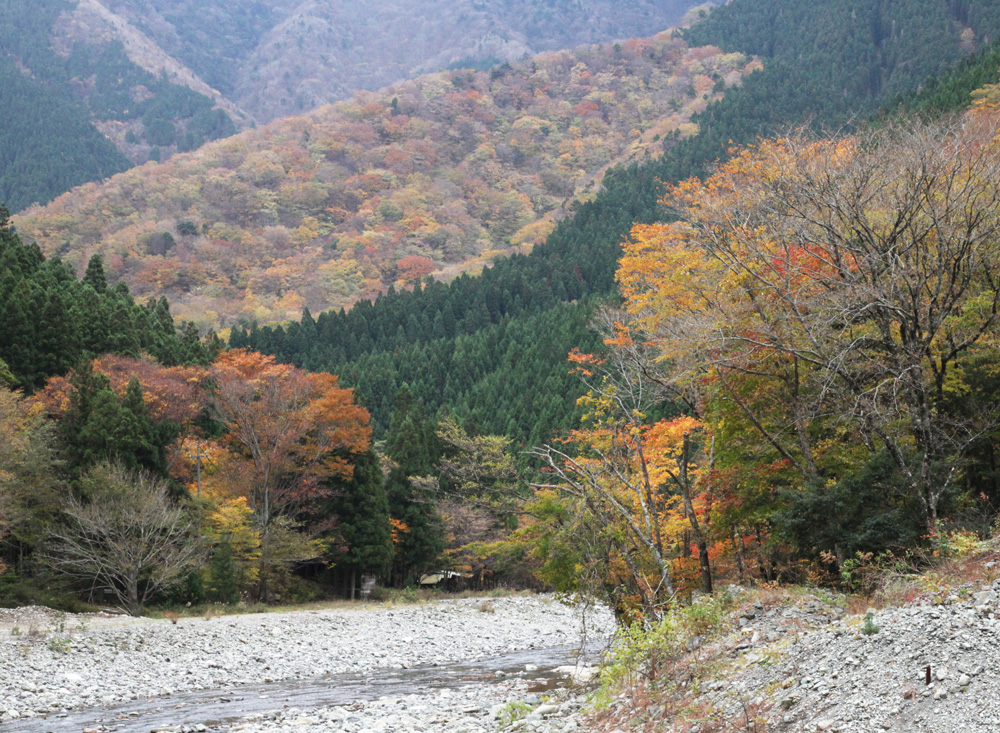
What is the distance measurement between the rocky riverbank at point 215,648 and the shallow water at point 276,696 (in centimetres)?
50

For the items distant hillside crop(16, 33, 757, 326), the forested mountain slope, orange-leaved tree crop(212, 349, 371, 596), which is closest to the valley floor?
orange-leaved tree crop(212, 349, 371, 596)

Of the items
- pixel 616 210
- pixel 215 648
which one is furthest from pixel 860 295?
pixel 616 210

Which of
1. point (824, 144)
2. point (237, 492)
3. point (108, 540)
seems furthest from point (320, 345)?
point (824, 144)

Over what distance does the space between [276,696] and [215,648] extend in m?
5.55

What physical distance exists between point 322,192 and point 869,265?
135390 mm

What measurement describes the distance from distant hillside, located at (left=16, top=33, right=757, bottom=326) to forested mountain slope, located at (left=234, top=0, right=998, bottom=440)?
40.1ft

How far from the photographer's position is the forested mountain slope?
76.4 metres

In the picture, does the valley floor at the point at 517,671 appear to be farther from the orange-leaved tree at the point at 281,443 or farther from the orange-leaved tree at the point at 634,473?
the orange-leaved tree at the point at 281,443

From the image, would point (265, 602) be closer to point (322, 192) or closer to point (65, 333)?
point (65, 333)

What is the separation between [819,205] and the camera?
1366 cm

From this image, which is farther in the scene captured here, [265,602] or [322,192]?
[322,192]

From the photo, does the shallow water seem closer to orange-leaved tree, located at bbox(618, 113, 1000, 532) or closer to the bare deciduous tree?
orange-leaved tree, located at bbox(618, 113, 1000, 532)

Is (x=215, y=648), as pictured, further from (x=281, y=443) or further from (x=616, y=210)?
(x=616, y=210)

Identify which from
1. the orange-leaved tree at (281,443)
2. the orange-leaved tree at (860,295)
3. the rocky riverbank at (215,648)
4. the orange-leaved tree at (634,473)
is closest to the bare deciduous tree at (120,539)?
the rocky riverbank at (215,648)
